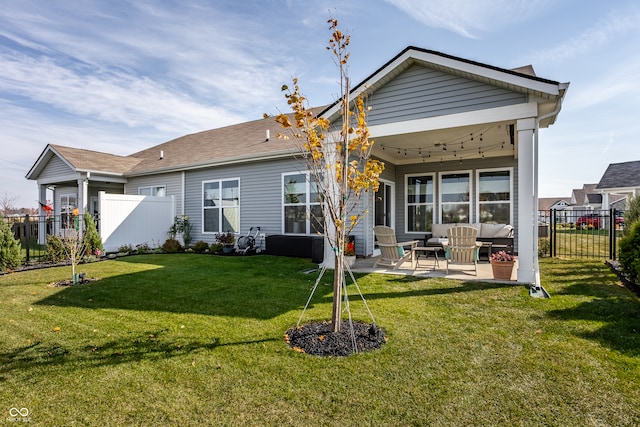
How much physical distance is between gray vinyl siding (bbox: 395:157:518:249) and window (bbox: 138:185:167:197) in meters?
9.38

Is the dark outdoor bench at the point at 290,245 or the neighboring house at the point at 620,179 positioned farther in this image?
the neighboring house at the point at 620,179

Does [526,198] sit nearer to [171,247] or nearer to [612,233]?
[612,233]

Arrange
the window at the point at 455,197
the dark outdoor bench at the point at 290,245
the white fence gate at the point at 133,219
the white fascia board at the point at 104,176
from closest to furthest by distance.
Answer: the dark outdoor bench at the point at 290,245 < the window at the point at 455,197 < the white fence gate at the point at 133,219 < the white fascia board at the point at 104,176

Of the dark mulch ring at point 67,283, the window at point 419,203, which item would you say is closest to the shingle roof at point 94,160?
the dark mulch ring at point 67,283

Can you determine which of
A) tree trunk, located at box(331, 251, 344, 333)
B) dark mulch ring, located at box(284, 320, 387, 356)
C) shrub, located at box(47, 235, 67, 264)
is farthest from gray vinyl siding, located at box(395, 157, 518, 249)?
shrub, located at box(47, 235, 67, 264)

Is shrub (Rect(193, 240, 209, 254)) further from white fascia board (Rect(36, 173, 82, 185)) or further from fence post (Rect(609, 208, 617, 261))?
fence post (Rect(609, 208, 617, 261))

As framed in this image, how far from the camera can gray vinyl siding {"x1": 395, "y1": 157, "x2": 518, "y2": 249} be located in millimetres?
9867

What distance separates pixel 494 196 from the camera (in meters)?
10.1

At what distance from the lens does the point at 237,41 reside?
864 centimetres

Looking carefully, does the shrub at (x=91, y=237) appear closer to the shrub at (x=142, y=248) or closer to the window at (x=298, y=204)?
the shrub at (x=142, y=248)

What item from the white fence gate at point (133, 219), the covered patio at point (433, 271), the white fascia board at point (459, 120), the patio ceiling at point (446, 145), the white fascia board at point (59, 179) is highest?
the patio ceiling at point (446, 145)

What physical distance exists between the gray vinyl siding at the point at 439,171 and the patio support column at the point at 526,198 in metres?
4.70

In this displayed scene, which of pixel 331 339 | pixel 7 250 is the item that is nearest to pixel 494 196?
pixel 331 339

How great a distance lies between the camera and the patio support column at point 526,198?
18.0 feet
